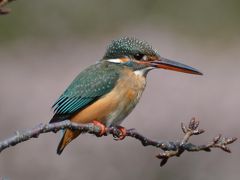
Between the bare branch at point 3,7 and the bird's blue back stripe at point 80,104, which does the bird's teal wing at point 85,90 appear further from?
the bare branch at point 3,7

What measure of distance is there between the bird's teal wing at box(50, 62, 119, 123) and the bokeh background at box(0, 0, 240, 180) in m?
3.21

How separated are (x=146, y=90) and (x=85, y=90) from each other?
225 inches

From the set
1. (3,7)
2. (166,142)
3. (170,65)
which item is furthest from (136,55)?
(3,7)

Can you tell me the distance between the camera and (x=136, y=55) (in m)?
5.01

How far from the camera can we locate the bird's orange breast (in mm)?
4738

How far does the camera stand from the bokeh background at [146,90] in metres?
8.59

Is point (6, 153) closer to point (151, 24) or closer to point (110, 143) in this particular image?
point (110, 143)

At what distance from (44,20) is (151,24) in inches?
73.8

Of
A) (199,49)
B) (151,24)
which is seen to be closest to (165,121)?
(199,49)

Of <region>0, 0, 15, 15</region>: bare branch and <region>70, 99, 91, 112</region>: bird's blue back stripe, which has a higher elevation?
<region>0, 0, 15, 15</region>: bare branch

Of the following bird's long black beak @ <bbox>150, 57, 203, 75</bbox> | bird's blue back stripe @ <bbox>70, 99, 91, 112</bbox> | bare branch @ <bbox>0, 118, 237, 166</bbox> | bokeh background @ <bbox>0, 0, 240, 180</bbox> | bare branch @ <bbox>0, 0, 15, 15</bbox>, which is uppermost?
bare branch @ <bbox>0, 0, 15, 15</bbox>

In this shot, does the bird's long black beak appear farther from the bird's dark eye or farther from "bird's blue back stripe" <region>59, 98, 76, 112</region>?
"bird's blue back stripe" <region>59, 98, 76, 112</region>

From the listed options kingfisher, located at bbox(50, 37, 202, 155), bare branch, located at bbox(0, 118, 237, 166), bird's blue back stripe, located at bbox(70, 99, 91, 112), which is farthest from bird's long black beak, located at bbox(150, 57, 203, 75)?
bare branch, located at bbox(0, 118, 237, 166)

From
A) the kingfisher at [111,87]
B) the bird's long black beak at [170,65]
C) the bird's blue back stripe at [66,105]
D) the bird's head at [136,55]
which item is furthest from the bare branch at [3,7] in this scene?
the bird's head at [136,55]
